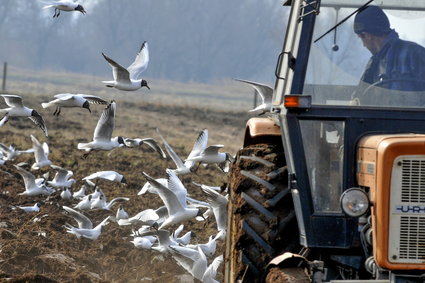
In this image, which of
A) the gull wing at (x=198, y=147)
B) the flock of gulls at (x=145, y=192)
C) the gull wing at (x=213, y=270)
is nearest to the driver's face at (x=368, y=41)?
the flock of gulls at (x=145, y=192)

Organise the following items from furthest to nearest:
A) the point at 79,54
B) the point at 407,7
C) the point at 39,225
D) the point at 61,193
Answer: the point at 79,54
the point at 61,193
the point at 39,225
the point at 407,7

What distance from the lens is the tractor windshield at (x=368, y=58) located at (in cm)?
648

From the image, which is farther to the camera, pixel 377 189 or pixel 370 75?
pixel 370 75

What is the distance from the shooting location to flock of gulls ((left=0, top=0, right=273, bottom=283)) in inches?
399

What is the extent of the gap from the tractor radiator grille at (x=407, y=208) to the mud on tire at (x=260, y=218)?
3.00 ft

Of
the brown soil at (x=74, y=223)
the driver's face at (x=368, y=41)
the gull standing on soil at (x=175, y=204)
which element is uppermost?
the driver's face at (x=368, y=41)

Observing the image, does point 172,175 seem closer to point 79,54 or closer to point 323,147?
point 323,147

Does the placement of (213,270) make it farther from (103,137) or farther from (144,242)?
(103,137)

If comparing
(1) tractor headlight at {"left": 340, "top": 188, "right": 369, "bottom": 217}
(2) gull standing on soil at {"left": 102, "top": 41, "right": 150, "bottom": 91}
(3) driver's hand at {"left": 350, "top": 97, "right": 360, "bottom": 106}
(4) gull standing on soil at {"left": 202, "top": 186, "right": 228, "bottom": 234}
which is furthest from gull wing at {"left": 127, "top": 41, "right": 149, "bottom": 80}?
(1) tractor headlight at {"left": 340, "top": 188, "right": 369, "bottom": 217}

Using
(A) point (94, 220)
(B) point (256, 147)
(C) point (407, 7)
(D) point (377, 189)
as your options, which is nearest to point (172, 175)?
(A) point (94, 220)

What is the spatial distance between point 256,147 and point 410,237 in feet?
5.71

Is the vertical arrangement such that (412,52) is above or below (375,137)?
above

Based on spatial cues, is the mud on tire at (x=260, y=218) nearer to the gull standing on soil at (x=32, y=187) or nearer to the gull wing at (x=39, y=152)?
the gull standing on soil at (x=32, y=187)

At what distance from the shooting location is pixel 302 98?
20.8ft
